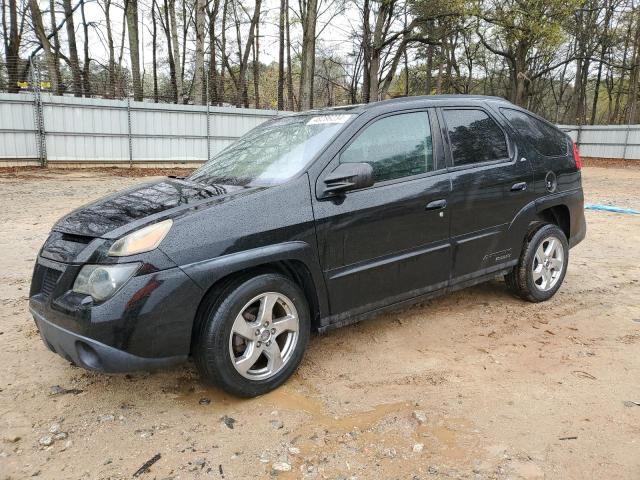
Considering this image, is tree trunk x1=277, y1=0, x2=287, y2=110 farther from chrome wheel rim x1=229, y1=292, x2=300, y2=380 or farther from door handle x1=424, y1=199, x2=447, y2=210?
chrome wheel rim x1=229, y1=292, x2=300, y2=380

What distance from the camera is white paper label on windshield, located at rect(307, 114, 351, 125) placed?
3301 millimetres

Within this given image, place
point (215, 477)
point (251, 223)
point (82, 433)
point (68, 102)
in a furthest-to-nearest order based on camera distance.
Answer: point (68, 102) → point (251, 223) → point (82, 433) → point (215, 477)

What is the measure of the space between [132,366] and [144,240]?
63 centimetres

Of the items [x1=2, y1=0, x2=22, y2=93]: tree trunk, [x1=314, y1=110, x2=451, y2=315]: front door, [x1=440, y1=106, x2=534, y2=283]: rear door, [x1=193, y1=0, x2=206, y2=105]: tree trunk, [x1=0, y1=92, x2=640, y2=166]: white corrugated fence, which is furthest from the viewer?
[x1=193, y1=0, x2=206, y2=105]: tree trunk

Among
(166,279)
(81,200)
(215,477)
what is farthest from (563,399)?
(81,200)

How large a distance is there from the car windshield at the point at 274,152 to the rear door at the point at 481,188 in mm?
968

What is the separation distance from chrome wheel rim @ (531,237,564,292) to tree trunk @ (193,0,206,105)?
1709 centimetres

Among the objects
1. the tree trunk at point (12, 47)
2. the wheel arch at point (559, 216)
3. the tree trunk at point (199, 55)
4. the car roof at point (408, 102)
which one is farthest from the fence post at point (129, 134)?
the wheel arch at point (559, 216)

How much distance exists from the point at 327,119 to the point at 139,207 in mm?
1393

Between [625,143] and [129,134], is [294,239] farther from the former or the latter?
[625,143]

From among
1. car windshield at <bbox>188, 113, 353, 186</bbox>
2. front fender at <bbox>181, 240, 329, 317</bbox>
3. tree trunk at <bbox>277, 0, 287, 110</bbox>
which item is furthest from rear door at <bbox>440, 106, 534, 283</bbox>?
tree trunk at <bbox>277, 0, 287, 110</bbox>

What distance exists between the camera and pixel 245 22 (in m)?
32.0

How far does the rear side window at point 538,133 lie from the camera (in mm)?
4191

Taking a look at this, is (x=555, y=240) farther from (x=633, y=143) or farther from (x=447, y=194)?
(x=633, y=143)
